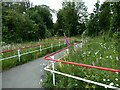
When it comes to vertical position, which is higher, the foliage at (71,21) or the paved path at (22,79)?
the foliage at (71,21)

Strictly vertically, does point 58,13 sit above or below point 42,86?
above

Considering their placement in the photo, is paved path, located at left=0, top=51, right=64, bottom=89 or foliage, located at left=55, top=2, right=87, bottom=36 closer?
paved path, located at left=0, top=51, right=64, bottom=89

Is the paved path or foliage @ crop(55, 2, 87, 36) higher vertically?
foliage @ crop(55, 2, 87, 36)

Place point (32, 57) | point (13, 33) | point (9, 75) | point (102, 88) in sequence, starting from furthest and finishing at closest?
1. point (13, 33)
2. point (32, 57)
3. point (9, 75)
4. point (102, 88)

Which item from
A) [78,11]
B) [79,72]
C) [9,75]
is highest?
A: [78,11]

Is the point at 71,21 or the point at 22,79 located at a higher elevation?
the point at 71,21

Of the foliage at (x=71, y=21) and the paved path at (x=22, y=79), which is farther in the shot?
the foliage at (x=71, y=21)

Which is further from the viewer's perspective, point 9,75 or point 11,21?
point 11,21

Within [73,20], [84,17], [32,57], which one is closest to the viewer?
[32,57]

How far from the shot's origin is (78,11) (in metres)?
55.0

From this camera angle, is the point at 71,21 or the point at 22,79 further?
the point at 71,21

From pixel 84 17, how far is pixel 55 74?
156 ft

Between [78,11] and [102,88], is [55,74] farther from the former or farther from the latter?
[78,11]

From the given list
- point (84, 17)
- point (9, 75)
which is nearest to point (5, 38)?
point (9, 75)
